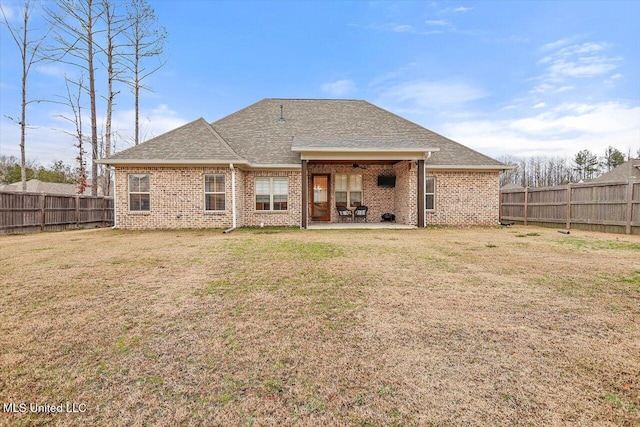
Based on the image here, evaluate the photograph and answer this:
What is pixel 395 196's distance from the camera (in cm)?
1475

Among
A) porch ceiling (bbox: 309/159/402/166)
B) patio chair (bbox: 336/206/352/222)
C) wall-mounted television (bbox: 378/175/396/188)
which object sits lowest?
patio chair (bbox: 336/206/352/222)

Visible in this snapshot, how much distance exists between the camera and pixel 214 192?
1220 cm

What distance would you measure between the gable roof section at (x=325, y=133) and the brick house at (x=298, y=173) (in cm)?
5

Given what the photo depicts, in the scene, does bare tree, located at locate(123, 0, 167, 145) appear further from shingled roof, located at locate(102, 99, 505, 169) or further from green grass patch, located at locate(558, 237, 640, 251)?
green grass patch, located at locate(558, 237, 640, 251)

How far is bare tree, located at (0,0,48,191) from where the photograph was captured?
666 inches

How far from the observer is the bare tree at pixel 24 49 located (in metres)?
16.9

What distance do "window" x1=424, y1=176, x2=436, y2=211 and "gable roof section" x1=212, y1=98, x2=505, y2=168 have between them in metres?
0.78

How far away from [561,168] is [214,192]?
213 ft

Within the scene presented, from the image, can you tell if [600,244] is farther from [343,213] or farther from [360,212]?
[343,213]

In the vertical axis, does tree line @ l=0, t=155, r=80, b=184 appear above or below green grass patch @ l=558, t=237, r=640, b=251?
above

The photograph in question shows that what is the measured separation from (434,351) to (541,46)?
20.1 metres

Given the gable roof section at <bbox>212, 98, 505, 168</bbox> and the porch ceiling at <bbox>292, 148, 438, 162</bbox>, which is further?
the gable roof section at <bbox>212, 98, 505, 168</bbox>

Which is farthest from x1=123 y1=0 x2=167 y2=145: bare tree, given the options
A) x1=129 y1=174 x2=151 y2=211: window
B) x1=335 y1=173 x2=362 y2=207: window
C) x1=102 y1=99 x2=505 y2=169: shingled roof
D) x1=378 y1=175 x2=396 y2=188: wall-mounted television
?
x1=378 y1=175 x2=396 y2=188: wall-mounted television

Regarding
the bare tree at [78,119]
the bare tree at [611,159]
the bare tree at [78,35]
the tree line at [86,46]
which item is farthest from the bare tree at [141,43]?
the bare tree at [611,159]
